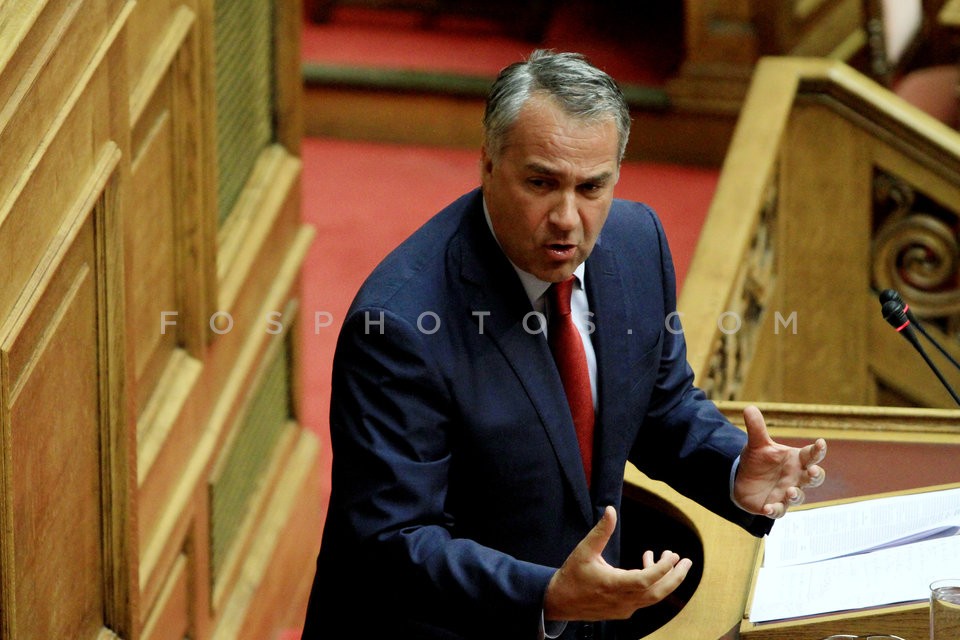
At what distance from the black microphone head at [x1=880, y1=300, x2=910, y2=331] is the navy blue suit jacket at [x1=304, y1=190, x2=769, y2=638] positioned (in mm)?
279

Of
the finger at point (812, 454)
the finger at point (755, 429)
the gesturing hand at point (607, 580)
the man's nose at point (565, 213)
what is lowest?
the gesturing hand at point (607, 580)

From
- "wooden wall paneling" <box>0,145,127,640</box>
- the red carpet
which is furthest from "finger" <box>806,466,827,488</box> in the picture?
the red carpet

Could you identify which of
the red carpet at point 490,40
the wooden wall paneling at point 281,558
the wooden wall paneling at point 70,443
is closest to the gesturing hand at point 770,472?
the wooden wall paneling at point 70,443

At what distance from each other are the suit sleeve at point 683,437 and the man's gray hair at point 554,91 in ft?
1.24

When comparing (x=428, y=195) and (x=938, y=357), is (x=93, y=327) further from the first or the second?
(x=428, y=195)

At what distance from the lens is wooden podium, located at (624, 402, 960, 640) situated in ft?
6.59

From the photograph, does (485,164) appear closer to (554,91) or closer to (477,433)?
(554,91)

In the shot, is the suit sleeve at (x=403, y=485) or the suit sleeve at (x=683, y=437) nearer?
the suit sleeve at (x=403, y=485)

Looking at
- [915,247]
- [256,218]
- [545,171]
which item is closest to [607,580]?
[545,171]

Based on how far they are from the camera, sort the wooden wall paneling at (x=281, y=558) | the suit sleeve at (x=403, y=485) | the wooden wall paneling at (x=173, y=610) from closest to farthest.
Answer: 1. the suit sleeve at (x=403, y=485)
2. the wooden wall paneling at (x=173, y=610)
3. the wooden wall paneling at (x=281, y=558)

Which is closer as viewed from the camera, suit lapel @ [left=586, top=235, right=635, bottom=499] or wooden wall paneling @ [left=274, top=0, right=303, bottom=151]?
suit lapel @ [left=586, top=235, right=635, bottom=499]

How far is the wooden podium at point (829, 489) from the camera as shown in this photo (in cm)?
201

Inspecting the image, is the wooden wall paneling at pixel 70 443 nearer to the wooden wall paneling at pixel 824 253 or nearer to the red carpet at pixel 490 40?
→ the wooden wall paneling at pixel 824 253

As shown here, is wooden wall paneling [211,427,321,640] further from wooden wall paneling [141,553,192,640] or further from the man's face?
the man's face
